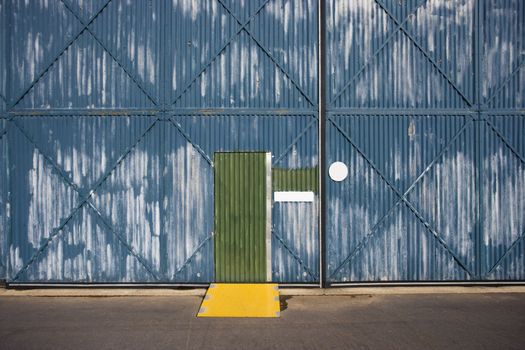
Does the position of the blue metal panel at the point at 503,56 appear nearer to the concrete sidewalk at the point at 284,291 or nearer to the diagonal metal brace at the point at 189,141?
the concrete sidewalk at the point at 284,291

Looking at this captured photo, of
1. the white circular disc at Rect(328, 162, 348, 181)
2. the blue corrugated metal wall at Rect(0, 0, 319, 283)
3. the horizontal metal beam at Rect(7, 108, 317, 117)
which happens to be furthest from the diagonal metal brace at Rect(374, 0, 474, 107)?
the white circular disc at Rect(328, 162, 348, 181)

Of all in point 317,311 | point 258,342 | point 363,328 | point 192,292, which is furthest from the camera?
point 192,292

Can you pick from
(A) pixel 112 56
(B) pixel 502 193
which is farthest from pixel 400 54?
(A) pixel 112 56

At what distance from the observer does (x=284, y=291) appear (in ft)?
28.7

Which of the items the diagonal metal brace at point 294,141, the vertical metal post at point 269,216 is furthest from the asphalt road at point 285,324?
the diagonal metal brace at point 294,141

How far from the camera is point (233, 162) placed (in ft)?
29.6

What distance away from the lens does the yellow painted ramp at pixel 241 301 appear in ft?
24.0

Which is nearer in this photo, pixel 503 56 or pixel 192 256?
pixel 192 256

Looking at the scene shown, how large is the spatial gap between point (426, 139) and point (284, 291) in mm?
5332

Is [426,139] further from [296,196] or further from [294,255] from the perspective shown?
[294,255]

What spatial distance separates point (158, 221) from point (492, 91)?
30.5ft

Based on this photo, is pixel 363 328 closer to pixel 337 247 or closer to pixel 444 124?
pixel 337 247

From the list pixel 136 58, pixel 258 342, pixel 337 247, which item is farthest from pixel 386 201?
pixel 136 58

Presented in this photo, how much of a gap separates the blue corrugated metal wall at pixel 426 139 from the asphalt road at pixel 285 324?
4.01 feet
